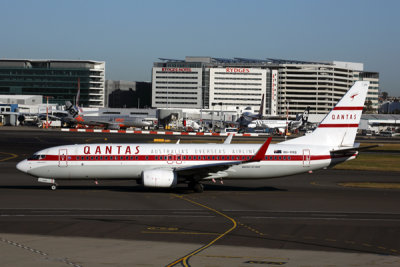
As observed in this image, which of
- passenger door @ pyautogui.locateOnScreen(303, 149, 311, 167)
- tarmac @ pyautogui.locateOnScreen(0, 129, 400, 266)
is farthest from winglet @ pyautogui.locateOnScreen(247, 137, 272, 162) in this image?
passenger door @ pyautogui.locateOnScreen(303, 149, 311, 167)

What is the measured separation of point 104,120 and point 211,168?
13562 cm

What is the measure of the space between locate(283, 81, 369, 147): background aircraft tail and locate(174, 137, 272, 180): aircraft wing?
20.2ft

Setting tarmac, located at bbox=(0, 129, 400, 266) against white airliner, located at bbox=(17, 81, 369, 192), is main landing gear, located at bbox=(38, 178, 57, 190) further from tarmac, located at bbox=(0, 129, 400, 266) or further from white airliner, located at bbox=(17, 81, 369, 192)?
tarmac, located at bbox=(0, 129, 400, 266)

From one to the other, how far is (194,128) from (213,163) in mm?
137521

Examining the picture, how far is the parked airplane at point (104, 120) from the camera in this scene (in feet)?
553

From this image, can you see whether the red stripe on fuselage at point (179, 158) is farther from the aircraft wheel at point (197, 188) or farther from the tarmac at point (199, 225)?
the tarmac at point (199, 225)

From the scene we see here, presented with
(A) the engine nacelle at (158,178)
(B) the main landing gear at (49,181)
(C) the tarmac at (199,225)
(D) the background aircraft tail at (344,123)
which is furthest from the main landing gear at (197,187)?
(B) the main landing gear at (49,181)

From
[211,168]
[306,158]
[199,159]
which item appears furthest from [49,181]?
[306,158]

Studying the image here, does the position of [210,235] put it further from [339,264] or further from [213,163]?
[213,163]

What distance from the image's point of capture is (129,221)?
32.0 meters

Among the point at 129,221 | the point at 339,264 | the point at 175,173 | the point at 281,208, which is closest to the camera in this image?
the point at 339,264

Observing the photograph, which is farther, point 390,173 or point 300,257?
point 390,173

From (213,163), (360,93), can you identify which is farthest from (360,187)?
(213,163)

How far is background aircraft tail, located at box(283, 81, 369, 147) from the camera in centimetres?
4631
